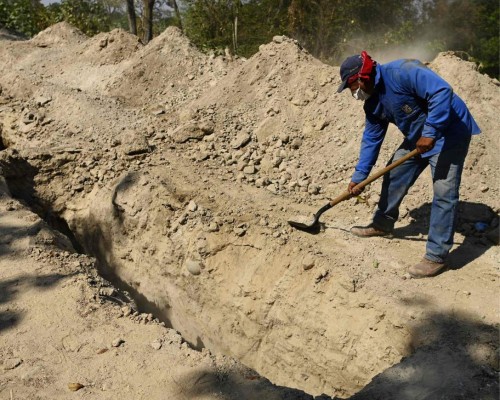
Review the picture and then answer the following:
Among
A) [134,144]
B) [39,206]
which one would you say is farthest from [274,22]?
[39,206]

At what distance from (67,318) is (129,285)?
Answer: 1.77m

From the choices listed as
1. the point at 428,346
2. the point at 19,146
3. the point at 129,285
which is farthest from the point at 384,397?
the point at 19,146

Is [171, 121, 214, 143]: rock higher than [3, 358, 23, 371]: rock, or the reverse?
[171, 121, 214, 143]: rock

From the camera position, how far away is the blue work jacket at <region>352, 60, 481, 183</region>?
325cm

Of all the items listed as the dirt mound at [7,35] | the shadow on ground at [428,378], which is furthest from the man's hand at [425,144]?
the dirt mound at [7,35]

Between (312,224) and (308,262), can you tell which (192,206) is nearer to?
(312,224)

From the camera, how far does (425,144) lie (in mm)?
3352

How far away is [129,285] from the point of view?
16.7ft

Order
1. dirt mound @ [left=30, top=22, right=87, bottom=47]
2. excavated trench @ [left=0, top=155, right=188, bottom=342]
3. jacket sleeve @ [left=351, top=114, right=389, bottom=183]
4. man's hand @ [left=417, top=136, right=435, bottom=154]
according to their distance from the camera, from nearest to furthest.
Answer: man's hand @ [left=417, top=136, right=435, bottom=154] < jacket sleeve @ [left=351, top=114, right=389, bottom=183] < excavated trench @ [left=0, top=155, right=188, bottom=342] < dirt mound @ [left=30, top=22, right=87, bottom=47]

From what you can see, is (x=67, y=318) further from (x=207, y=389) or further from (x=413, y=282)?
(x=413, y=282)

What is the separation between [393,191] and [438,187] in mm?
572

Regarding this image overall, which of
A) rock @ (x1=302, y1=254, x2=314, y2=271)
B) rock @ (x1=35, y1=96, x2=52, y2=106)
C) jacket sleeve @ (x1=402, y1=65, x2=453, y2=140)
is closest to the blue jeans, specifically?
jacket sleeve @ (x1=402, y1=65, x2=453, y2=140)

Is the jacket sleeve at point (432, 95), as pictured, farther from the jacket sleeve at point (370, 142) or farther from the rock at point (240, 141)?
the rock at point (240, 141)

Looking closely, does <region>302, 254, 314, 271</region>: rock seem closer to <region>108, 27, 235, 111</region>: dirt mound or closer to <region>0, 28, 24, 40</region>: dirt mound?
<region>108, 27, 235, 111</region>: dirt mound
